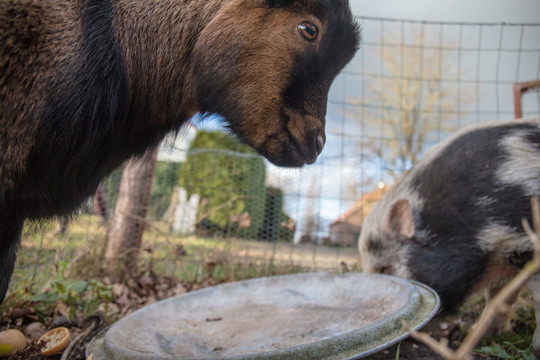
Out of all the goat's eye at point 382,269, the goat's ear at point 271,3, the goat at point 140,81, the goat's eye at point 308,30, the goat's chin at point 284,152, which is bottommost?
the goat's eye at point 382,269

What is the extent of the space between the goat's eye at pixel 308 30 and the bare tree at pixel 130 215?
3381 millimetres

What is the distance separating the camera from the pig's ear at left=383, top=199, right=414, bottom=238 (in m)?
3.60

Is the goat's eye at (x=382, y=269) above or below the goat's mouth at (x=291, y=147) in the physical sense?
below

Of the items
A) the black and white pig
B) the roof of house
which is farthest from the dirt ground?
the roof of house

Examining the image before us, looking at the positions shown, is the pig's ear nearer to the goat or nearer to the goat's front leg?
the goat

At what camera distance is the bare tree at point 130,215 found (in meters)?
5.06

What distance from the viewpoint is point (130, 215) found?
507 centimetres

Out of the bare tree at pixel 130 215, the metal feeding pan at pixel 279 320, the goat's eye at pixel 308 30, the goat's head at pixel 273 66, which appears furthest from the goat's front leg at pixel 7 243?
the bare tree at pixel 130 215

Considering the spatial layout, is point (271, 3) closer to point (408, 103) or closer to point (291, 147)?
point (291, 147)

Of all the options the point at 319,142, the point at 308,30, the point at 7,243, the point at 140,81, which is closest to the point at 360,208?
the point at 319,142

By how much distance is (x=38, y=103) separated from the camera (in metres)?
1.70

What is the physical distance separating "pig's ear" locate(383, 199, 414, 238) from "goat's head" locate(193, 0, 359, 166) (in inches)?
70.3

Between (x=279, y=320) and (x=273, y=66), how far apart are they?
5.56ft

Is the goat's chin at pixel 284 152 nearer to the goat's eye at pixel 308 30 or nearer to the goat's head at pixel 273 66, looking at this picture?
the goat's head at pixel 273 66
